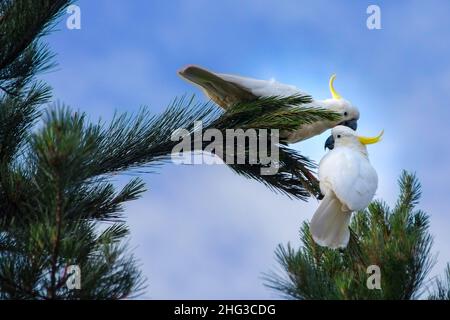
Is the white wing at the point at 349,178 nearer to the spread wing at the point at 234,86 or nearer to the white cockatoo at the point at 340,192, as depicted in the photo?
the white cockatoo at the point at 340,192

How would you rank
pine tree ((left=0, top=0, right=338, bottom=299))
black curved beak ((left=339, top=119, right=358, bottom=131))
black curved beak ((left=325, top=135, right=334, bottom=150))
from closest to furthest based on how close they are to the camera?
pine tree ((left=0, top=0, right=338, bottom=299))
black curved beak ((left=325, top=135, right=334, bottom=150))
black curved beak ((left=339, top=119, right=358, bottom=131))

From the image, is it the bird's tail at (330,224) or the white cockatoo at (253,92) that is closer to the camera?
the bird's tail at (330,224)

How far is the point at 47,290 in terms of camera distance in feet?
9.18

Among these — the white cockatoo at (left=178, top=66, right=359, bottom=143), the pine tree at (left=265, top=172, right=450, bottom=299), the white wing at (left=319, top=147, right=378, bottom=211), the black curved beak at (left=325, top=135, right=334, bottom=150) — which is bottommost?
the pine tree at (left=265, top=172, right=450, bottom=299)

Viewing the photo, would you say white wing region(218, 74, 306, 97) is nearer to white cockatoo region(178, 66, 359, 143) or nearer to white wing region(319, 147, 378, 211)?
white cockatoo region(178, 66, 359, 143)

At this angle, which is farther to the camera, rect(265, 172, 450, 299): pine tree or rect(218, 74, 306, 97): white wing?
rect(218, 74, 306, 97): white wing

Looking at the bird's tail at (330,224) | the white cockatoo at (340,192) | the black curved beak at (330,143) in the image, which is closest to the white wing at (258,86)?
the black curved beak at (330,143)

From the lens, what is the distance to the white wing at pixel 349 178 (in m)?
3.42

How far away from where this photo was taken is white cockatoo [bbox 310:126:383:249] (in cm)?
342

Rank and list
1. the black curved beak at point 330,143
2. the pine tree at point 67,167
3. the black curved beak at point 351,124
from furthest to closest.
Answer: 1. the black curved beak at point 351,124
2. the black curved beak at point 330,143
3. the pine tree at point 67,167

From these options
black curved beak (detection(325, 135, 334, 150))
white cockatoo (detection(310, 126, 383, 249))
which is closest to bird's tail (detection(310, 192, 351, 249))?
white cockatoo (detection(310, 126, 383, 249))

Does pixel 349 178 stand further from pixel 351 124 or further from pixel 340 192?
pixel 351 124
